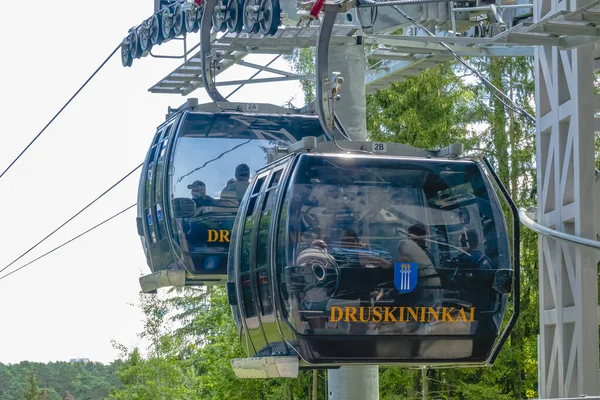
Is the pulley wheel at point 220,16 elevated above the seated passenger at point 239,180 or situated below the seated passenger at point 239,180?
above

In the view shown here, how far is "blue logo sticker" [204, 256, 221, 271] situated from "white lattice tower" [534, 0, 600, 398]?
Answer: 3.65m

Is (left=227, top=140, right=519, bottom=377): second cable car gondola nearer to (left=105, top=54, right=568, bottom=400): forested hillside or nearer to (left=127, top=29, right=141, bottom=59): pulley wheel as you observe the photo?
(left=127, top=29, right=141, bottom=59): pulley wheel

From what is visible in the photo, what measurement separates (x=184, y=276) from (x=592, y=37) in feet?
17.5

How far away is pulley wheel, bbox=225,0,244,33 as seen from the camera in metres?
12.7

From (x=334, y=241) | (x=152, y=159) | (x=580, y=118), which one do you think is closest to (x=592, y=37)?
(x=580, y=118)

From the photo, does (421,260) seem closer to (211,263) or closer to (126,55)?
(211,263)

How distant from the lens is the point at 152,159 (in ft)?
42.9

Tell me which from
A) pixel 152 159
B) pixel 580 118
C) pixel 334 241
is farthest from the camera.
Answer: pixel 152 159

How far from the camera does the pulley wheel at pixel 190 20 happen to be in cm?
1330

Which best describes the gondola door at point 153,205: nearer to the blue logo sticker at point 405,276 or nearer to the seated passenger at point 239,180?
the seated passenger at point 239,180

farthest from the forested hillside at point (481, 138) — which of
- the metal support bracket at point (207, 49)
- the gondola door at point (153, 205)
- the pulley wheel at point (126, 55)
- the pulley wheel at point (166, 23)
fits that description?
the metal support bracket at point (207, 49)

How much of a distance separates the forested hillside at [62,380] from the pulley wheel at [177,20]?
3690 inches

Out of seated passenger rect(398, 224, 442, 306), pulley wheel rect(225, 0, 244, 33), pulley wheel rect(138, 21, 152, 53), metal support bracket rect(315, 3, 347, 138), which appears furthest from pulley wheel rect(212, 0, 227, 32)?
seated passenger rect(398, 224, 442, 306)

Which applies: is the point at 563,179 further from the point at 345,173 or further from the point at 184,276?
the point at 184,276
